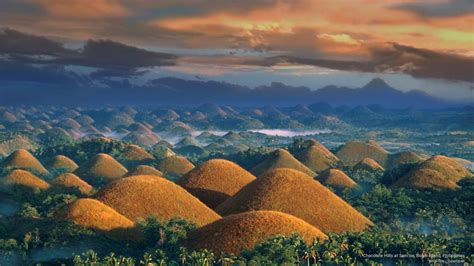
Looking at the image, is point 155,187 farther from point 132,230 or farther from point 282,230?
point 282,230

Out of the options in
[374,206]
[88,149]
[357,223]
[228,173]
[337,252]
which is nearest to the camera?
[337,252]

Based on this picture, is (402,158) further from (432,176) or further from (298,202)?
(298,202)

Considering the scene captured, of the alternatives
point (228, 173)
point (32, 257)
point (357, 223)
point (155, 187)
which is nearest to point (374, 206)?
point (357, 223)

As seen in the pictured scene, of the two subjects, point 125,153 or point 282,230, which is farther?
point 125,153

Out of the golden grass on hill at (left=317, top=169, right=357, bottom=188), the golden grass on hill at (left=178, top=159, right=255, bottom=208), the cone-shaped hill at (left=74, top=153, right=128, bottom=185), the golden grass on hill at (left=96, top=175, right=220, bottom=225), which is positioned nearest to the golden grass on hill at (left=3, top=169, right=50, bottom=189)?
the cone-shaped hill at (left=74, top=153, right=128, bottom=185)

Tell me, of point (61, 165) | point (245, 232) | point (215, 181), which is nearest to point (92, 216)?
point (245, 232)

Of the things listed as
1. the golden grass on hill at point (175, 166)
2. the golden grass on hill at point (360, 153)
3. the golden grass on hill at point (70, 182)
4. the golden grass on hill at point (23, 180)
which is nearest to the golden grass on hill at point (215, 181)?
the golden grass on hill at point (70, 182)

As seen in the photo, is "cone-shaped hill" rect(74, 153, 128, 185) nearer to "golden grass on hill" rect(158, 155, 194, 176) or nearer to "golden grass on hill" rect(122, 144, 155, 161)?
"golden grass on hill" rect(158, 155, 194, 176)
